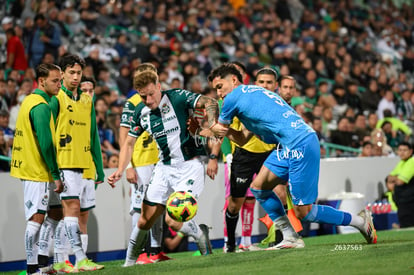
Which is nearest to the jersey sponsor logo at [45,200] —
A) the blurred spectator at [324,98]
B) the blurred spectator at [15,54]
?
the blurred spectator at [15,54]

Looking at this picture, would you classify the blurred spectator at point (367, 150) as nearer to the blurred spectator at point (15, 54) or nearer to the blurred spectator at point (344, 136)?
the blurred spectator at point (344, 136)

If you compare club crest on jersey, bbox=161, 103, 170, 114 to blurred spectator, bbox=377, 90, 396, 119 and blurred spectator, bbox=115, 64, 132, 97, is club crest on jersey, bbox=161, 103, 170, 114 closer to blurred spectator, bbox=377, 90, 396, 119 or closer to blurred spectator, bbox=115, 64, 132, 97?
blurred spectator, bbox=115, 64, 132, 97

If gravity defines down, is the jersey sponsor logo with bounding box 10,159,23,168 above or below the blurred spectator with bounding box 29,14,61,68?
below

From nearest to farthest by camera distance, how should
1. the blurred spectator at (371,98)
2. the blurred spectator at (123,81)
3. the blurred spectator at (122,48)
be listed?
the blurred spectator at (123,81) → the blurred spectator at (122,48) → the blurred spectator at (371,98)

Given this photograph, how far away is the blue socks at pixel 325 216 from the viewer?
827 cm

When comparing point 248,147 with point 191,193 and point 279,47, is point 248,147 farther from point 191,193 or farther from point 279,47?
point 279,47

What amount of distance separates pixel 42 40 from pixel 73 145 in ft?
28.2

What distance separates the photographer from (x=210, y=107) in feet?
27.7

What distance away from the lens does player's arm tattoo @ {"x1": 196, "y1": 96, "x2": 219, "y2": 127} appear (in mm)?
8352

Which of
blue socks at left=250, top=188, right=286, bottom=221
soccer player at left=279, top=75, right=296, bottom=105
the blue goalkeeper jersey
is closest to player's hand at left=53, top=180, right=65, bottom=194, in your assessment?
the blue goalkeeper jersey

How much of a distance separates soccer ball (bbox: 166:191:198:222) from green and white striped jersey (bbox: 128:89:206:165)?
0.65 meters

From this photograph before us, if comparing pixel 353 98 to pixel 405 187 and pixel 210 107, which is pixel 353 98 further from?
pixel 210 107

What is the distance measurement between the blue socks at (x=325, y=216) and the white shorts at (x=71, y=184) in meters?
2.75

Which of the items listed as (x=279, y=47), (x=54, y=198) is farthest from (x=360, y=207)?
(x=279, y=47)
